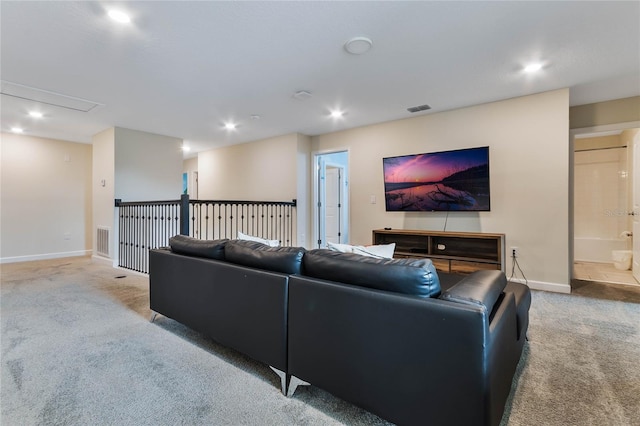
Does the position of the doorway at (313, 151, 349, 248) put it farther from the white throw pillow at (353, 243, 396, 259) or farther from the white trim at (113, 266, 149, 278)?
the white throw pillow at (353, 243, 396, 259)

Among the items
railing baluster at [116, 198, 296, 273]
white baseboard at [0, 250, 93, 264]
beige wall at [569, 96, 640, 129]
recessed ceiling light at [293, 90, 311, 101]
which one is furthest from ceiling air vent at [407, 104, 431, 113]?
white baseboard at [0, 250, 93, 264]

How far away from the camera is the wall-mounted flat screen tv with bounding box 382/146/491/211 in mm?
3805

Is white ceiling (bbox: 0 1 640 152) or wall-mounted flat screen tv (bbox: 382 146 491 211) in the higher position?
white ceiling (bbox: 0 1 640 152)

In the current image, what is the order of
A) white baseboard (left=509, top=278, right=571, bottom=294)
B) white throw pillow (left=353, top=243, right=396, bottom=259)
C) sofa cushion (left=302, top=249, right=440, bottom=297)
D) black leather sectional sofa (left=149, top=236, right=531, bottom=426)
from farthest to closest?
white baseboard (left=509, top=278, right=571, bottom=294)
white throw pillow (left=353, top=243, right=396, bottom=259)
sofa cushion (left=302, top=249, right=440, bottom=297)
black leather sectional sofa (left=149, top=236, right=531, bottom=426)

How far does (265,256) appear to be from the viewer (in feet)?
5.95

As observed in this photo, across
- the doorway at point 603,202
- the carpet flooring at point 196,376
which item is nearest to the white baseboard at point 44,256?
the carpet flooring at point 196,376

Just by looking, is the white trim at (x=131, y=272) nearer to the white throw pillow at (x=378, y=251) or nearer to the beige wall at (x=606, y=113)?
the white throw pillow at (x=378, y=251)

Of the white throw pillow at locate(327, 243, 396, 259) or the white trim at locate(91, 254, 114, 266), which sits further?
the white trim at locate(91, 254, 114, 266)

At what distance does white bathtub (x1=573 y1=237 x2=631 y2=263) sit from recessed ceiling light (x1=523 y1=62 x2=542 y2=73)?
3.88 m

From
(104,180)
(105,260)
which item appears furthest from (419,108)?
(105,260)

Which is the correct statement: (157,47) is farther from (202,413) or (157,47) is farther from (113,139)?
(113,139)

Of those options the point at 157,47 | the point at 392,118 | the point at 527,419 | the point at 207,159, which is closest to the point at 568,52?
the point at 392,118

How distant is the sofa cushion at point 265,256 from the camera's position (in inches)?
67.0

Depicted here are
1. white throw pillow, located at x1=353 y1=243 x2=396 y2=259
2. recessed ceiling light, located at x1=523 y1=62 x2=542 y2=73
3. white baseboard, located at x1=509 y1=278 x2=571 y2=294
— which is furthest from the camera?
white baseboard, located at x1=509 y1=278 x2=571 y2=294
